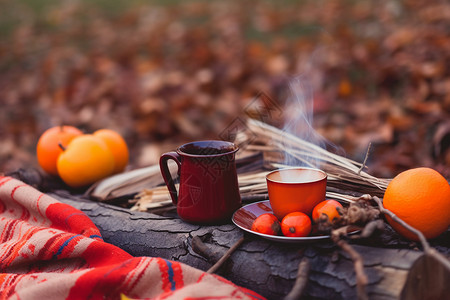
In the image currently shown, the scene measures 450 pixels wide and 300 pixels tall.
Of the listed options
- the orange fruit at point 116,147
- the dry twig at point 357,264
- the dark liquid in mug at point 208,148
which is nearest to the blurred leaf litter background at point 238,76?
the dark liquid in mug at point 208,148

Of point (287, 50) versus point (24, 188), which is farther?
point (287, 50)

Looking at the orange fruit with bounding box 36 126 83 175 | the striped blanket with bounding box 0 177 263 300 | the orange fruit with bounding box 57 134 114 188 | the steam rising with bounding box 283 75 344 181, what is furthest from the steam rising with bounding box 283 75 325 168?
the orange fruit with bounding box 36 126 83 175

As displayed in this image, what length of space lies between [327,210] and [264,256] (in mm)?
206

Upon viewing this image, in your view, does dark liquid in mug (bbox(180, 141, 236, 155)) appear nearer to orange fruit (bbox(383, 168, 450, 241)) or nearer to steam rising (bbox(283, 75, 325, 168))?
steam rising (bbox(283, 75, 325, 168))

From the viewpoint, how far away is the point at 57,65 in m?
5.02

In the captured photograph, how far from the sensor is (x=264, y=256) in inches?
45.2

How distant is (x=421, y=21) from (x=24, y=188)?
12.4 ft

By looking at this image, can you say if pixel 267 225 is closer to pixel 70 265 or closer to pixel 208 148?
pixel 208 148

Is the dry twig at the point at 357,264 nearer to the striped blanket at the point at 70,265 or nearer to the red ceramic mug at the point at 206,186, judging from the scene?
the striped blanket at the point at 70,265

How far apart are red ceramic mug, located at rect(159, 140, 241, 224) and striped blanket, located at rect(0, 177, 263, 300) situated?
20 cm

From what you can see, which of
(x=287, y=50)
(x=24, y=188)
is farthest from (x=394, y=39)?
(x=24, y=188)

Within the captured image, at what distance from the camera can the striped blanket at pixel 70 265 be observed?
112 centimetres

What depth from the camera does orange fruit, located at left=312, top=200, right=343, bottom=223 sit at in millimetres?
1100

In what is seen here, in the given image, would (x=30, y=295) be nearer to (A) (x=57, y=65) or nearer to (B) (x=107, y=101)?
(B) (x=107, y=101)
